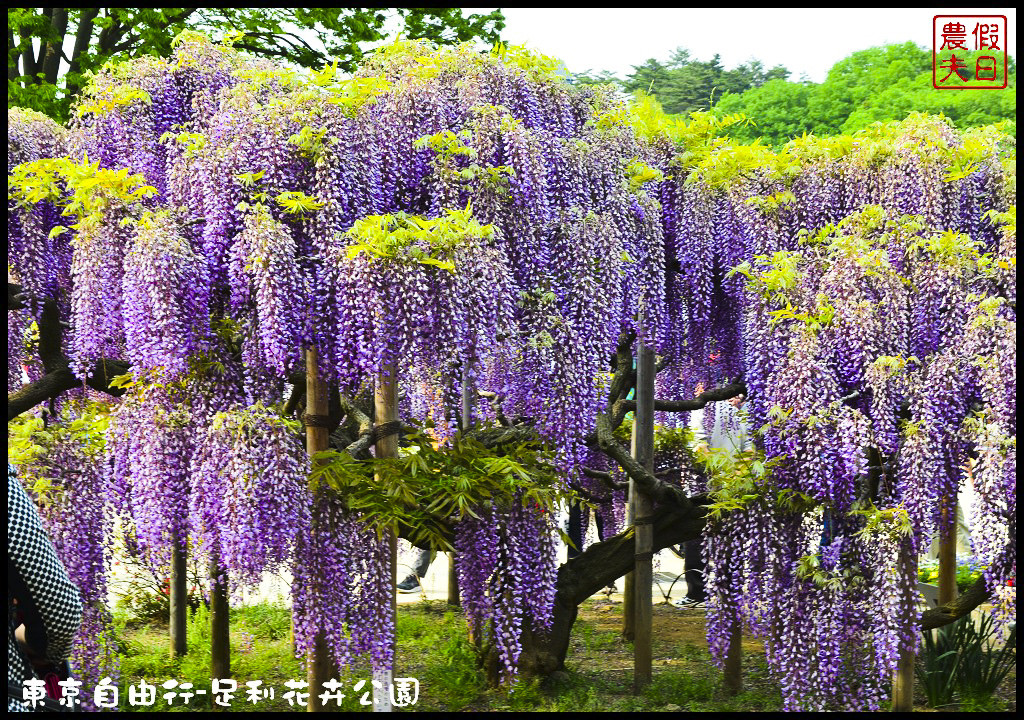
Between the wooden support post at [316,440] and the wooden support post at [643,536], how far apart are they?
193 cm

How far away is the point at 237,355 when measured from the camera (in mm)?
4742

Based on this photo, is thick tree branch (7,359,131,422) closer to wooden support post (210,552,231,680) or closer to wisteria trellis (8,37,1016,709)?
wisteria trellis (8,37,1016,709)

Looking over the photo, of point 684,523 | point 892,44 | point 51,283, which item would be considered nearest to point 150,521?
point 51,283

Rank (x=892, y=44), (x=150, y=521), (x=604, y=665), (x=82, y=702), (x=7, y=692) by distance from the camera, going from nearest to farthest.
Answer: (x=7, y=692) < (x=150, y=521) < (x=82, y=702) < (x=604, y=665) < (x=892, y=44)

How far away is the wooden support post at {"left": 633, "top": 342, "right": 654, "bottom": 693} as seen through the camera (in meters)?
5.99

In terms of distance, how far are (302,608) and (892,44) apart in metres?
22.2

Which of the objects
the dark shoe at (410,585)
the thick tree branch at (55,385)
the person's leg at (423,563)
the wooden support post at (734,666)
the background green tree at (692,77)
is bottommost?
the dark shoe at (410,585)

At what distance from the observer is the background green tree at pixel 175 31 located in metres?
10.1

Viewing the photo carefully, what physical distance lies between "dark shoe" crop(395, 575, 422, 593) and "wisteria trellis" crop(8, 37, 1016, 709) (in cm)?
348

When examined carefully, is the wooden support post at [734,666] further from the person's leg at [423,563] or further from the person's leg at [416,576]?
the person's leg at [423,563]

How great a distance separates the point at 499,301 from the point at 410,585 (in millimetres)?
4685

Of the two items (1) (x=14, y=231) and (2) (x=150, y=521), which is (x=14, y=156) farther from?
(2) (x=150, y=521)

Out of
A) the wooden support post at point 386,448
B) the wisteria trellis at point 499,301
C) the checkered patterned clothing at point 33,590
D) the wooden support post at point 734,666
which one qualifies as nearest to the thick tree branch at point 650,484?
the wisteria trellis at point 499,301

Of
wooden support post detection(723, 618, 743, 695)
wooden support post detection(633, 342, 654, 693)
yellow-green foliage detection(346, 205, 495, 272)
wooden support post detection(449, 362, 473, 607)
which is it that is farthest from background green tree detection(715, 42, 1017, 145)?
yellow-green foliage detection(346, 205, 495, 272)
